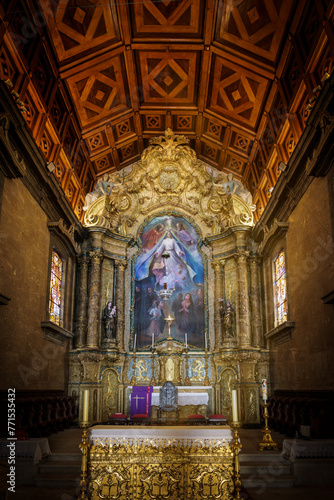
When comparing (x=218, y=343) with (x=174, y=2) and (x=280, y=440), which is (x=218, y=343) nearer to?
(x=280, y=440)

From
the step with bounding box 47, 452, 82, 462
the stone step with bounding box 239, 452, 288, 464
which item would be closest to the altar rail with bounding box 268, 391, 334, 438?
the stone step with bounding box 239, 452, 288, 464

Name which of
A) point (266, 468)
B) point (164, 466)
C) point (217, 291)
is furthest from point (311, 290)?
point (164, 466)

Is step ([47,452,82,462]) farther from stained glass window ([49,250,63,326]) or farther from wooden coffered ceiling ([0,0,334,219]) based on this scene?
wooden coffered ceiling ([0,0,334,219])

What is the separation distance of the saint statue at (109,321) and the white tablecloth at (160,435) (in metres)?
10.2

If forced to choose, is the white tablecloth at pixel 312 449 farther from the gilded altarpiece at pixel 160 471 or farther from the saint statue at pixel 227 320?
the saint statue at pixel 227 320

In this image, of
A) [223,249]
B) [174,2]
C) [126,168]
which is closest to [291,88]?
[174,2]

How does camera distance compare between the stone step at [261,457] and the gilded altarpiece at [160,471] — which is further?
the stone step at [261,457]

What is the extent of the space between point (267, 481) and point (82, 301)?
9.44 metres

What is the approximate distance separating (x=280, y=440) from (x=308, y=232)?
454 centimetres

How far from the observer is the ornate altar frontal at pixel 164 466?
4.71 m

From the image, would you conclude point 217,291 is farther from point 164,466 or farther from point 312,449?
point 164,466

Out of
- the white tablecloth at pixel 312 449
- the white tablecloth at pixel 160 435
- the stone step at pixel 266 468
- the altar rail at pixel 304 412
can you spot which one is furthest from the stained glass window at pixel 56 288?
the white tablecloth at pixel 160 435

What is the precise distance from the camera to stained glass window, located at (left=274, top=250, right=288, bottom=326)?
13036 millimetres

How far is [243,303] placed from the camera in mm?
14953
